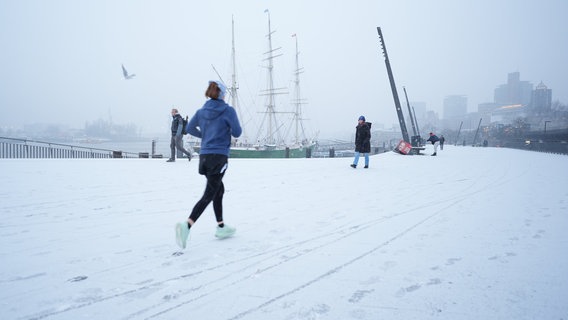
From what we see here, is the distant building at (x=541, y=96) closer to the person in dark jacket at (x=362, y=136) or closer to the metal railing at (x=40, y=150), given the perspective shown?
the person in dark jacket at (x=362, y=136)

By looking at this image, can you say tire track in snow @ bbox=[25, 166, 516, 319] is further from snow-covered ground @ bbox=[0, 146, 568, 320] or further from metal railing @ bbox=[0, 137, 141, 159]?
metal railing @ bbox=[0, 137, 141, 159]

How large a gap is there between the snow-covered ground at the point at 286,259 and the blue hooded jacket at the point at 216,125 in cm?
110

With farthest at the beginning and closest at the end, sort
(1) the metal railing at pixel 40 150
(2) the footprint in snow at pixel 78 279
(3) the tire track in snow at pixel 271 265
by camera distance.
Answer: (1) the metal railing at pixel 40 150 → (2) the footprint in snow at pixel 78 279 → (3) the tire track in snow at pixel 271 265

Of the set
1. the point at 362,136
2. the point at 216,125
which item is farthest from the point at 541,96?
the point at 216,125

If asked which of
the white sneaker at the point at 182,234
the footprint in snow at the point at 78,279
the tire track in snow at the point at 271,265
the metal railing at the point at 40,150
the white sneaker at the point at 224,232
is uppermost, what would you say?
the metal railing at the point at 40,150

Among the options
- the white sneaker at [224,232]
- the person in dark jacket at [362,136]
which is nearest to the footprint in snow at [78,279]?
the white sneaker at [224,232]

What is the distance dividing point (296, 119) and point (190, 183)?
1715 inches

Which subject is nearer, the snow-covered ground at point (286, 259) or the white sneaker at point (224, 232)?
the snow-covered ground at point (286, 259)

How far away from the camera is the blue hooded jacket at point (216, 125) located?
3.34 meters

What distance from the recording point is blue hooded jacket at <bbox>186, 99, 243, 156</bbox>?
334cm

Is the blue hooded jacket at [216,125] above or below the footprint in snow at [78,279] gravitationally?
above

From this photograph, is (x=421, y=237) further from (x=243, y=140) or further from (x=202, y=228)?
(x=243, y=140)

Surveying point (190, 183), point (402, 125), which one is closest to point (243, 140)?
point (402, 125)

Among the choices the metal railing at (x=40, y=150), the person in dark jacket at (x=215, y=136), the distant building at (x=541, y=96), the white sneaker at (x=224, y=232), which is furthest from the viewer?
the distant building at (x=541, y=96)
